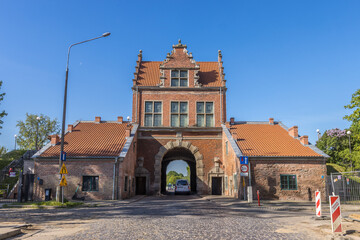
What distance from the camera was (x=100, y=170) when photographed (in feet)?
75.6

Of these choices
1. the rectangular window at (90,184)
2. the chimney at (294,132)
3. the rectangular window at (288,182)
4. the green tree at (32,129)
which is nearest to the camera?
the rectangular window at (90,184)

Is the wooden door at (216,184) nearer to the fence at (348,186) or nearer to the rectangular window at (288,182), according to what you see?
the rectangular window at (288,182)

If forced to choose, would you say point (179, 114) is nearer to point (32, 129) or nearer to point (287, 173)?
point (287, 173)

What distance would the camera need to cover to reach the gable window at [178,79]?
104 feet

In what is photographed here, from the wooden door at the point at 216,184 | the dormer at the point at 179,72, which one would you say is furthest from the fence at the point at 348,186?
the dormer at the point at 179,72

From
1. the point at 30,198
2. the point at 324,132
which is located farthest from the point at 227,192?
the point at 324,132

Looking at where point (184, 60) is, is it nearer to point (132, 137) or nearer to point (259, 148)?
point (132, 137)

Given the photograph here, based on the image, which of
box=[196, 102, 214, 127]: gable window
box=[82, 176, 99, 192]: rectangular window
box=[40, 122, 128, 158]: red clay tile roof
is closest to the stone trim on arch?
box=[196, 102, 214, 127]: gable window

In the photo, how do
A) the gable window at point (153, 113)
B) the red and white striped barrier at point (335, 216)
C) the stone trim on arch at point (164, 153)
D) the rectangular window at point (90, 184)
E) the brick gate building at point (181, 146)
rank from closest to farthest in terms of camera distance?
the red and white striped barrier at point (335, 216)
the rectangular window at point (90, 184)
the brick gate building at point (181, 146)
the stone trim on arch at point (164, 153)
the gable window at point (153, 113)

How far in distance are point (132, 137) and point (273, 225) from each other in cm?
1861

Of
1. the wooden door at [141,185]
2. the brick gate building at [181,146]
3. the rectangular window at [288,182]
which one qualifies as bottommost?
the wooden door at [141,185]

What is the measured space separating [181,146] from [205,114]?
4255 millimetres

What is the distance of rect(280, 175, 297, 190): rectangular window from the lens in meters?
23.6

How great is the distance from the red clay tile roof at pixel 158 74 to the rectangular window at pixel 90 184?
12246mm
